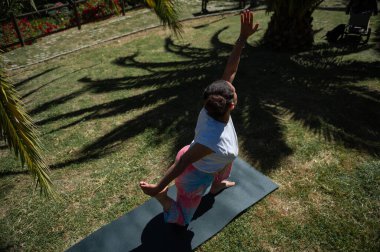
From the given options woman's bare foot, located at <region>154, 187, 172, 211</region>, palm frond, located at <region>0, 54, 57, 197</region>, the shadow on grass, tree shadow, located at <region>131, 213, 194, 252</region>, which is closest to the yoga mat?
tree shadow, located at <region>131, 213, 194, 252</region>

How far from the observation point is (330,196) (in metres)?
3.81

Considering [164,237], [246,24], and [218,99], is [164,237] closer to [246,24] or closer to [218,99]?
[218,99]

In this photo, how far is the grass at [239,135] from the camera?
3.56 meters

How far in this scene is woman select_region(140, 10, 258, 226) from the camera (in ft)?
8.56

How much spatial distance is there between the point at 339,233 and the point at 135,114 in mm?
4283

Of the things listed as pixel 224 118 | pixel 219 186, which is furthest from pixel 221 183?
pixel 224 118

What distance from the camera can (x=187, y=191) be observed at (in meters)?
3.11

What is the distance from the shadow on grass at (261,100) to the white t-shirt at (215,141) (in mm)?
1644

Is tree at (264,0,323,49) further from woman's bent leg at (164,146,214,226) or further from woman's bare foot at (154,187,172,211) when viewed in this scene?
woman's bare foot at (154,187,172,211)

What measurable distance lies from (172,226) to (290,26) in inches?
275

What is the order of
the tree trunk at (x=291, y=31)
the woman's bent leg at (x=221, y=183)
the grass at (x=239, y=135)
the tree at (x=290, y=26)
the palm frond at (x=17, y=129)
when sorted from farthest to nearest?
the tree trunk at (x=291, y=31) < the tree at (x=290, y=26) < the woman's bent leg at (x=221, y=183) < the grass at (x=239, y=135) < the palm frond at (x=17, y=129)

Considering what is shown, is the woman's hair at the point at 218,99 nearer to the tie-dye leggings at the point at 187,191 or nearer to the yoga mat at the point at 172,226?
the tie-dye leggings at the point at 187,191

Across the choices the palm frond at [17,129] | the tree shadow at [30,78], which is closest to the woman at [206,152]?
the palm frond at [17,129]

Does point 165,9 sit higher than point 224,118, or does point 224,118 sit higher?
point 165,9
